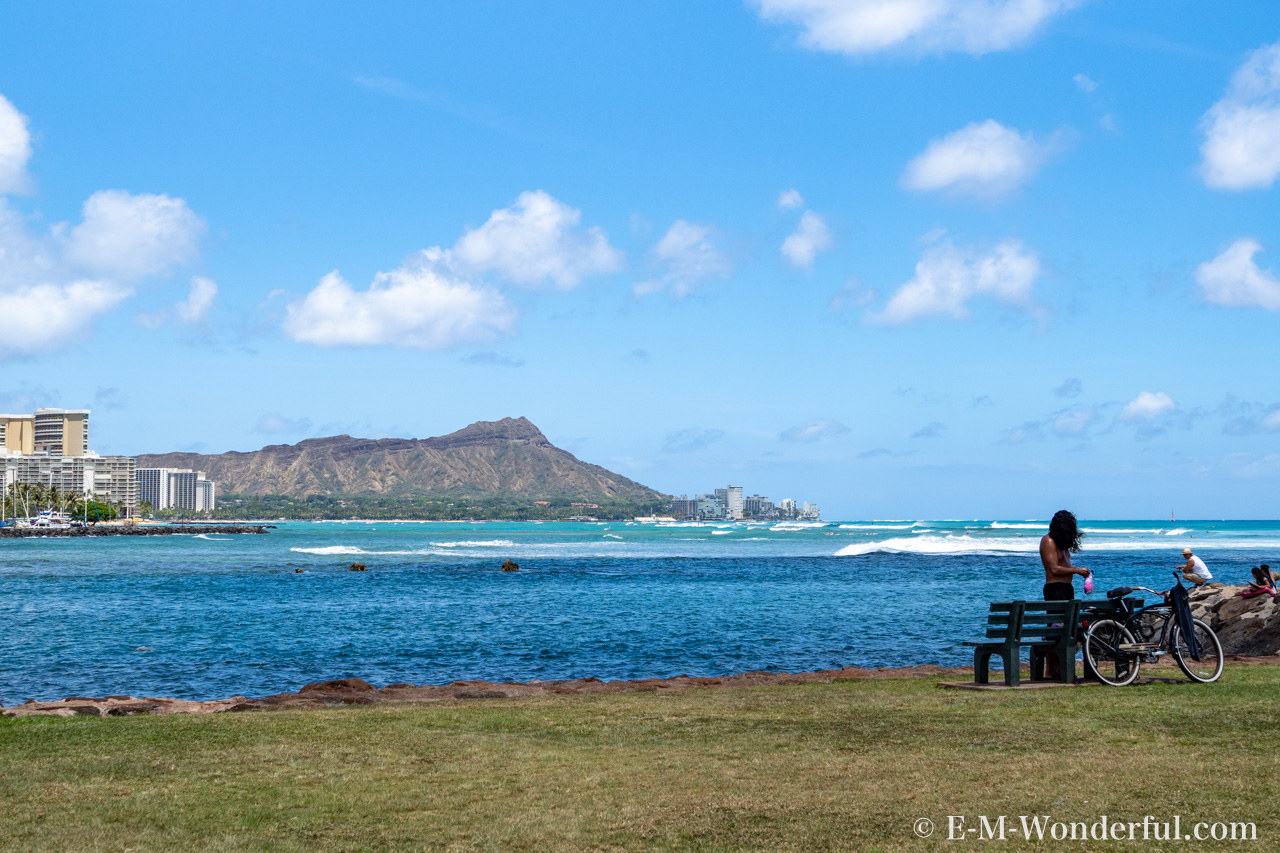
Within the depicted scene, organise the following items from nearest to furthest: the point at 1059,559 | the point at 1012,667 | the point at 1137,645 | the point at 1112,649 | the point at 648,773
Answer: the point at 648,773
the point at 1137,645
the point at 1112,649
the point at 1012,667
the point at 1059,559

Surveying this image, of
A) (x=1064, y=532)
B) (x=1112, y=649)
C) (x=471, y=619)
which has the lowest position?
(x=471, y=619)

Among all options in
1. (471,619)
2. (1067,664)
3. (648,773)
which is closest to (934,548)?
(471,619)

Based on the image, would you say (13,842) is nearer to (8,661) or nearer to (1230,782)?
(1230,782)

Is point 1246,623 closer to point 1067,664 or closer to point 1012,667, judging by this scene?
point 1067,664

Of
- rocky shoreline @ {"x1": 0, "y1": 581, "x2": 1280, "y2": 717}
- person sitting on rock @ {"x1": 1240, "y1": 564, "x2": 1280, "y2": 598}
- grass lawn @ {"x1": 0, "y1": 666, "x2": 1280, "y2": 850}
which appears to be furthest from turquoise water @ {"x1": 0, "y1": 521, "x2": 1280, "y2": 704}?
grass lawn @ {"x1": 0, "y1": 666, "x2": 1280, "y2": 850}

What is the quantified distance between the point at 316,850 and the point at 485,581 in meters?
47.7

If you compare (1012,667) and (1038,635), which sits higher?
(1038,635)

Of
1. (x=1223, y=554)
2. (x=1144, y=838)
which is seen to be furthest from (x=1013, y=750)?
(x=1223, y=554)

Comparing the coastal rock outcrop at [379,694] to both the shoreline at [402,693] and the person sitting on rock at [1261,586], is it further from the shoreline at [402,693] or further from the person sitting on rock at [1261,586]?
the person sitting on rock at [1261,586]

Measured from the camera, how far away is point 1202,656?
40.8 feet

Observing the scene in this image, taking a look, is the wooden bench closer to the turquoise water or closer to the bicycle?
the bicycle

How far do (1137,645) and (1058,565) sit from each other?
3.90ft

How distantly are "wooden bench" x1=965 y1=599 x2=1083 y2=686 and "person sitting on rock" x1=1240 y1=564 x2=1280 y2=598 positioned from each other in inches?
334

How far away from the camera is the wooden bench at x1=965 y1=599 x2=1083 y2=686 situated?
12125 millimetres
